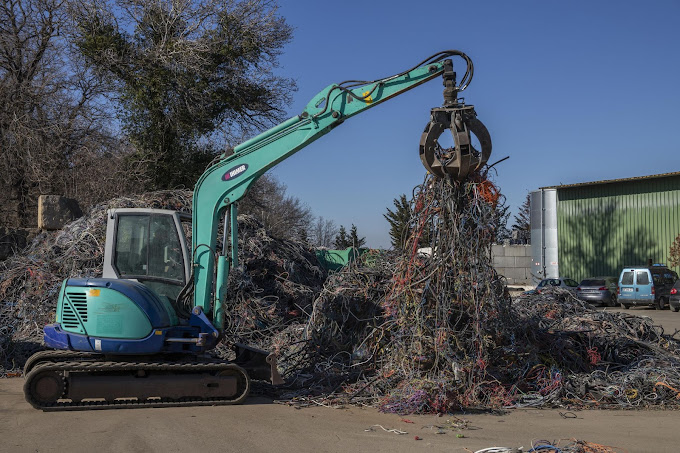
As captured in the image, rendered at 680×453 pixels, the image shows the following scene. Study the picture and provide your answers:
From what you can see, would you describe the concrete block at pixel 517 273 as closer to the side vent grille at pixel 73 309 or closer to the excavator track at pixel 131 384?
the excavator track at pixel 131 384

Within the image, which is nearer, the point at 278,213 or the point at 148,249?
the point at 148,249

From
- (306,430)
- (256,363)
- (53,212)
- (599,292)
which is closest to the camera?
(306,430)

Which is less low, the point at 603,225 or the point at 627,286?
the point at 603,225

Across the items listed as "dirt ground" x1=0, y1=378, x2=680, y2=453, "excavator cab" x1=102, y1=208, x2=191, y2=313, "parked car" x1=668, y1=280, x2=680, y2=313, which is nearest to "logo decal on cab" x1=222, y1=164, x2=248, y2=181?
"excavator cab" x1=102, y1=208, x2=191, y2=313

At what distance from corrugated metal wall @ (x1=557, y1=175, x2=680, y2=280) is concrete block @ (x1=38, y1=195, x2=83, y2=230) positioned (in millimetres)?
27740

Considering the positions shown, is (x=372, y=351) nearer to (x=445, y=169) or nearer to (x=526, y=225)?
(x=445, y=169)

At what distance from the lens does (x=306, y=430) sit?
6.77 metres

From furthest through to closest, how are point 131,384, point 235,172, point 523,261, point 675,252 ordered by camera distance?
point 523,261 < point 675,252 < point 235,172 < point 131,384

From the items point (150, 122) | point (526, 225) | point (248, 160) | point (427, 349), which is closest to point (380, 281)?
point (427, 349)

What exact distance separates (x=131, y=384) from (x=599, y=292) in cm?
2352

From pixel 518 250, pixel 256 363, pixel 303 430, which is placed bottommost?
pixel 303 430

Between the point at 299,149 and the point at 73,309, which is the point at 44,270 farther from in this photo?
the point at 299,149

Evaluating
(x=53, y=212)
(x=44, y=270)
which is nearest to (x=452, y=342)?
(x=44, y=270)

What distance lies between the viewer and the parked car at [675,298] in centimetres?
2453
